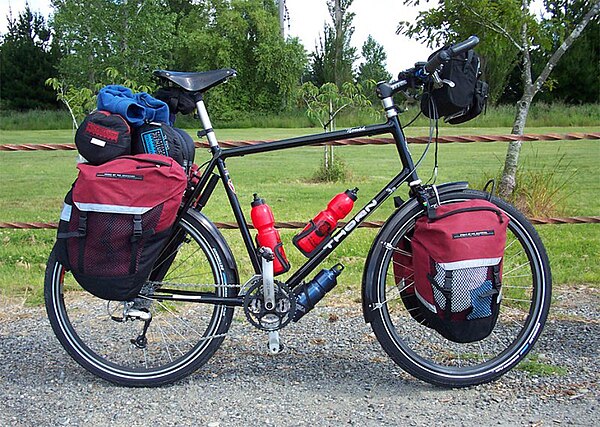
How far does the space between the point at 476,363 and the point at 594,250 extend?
3.18m

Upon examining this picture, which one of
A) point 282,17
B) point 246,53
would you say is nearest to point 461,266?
point 246,53

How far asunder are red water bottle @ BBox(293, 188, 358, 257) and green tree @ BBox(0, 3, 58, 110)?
124 ft

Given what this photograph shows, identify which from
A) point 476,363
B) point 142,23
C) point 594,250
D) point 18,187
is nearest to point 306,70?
point 142,23

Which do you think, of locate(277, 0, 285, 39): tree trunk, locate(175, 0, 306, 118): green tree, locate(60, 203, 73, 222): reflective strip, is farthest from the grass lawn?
locate(277, 0, 285, 39): tree trunk

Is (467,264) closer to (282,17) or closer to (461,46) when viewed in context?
(461,46)

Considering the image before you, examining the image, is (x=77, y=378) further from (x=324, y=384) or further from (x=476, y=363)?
(x=476, y=363)

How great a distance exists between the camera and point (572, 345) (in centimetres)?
371

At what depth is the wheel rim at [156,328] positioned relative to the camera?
333cm

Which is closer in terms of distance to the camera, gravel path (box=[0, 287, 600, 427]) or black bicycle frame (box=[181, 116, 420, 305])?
gravel path (box=[0, 287, 600, 427])

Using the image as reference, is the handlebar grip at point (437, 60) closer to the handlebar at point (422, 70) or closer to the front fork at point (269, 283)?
the handlebar at point (422, 70)

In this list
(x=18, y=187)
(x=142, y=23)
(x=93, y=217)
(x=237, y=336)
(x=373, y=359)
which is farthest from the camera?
(x=142, y=23)

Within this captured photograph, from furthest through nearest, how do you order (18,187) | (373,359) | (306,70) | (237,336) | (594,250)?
(306,70) < (18,187) < (594,250) < (237,336) < (373,359)

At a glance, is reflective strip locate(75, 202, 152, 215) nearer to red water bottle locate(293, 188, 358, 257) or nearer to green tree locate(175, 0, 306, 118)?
red water bottle locate(293, 188, 358, 257)

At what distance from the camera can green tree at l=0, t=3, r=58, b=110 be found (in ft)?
125
